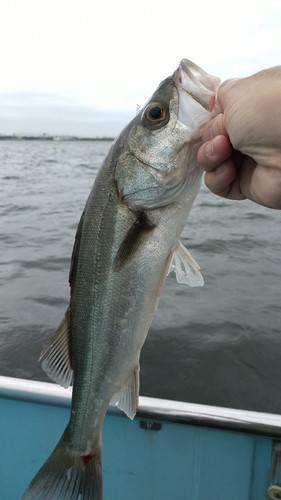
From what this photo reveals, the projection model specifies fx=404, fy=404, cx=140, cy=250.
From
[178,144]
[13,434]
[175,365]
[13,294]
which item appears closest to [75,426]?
[13,434]

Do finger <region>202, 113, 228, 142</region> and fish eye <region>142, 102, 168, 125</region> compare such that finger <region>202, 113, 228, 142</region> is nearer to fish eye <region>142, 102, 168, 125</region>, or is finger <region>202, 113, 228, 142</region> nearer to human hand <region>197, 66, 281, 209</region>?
human hand <region>197, 66, 281, 209</region>

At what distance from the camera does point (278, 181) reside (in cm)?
194

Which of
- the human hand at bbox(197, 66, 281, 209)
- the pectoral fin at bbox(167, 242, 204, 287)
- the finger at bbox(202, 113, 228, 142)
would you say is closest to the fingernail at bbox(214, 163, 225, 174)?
the human hand at bbox(197, 66, 281, 209)

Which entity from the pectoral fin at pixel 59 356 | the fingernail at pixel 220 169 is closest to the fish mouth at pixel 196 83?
the fingernail at pixel 220 169

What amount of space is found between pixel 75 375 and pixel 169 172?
123 cm

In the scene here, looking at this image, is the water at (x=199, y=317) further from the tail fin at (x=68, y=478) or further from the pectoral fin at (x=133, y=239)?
the pectoral fin at (x=133, y=239)

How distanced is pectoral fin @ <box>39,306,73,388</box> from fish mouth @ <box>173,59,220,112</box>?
53.1 inches

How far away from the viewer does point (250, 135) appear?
1778mm

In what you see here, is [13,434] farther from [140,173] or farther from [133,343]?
[140,173]

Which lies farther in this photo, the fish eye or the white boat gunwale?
the white boat gunwale

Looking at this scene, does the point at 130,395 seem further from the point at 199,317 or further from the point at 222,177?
the point at 199,317

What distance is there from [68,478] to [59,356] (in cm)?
65

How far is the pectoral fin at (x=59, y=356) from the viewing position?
2.29 m

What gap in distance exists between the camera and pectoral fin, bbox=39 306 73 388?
2.29 metres
